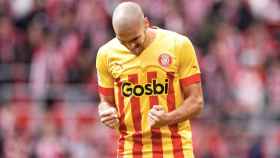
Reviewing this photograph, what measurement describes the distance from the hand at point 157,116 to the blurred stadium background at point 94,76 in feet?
24.8

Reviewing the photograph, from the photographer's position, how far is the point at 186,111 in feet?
28.4

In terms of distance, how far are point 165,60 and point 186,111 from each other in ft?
1.26

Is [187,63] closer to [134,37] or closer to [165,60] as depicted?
[165,60]

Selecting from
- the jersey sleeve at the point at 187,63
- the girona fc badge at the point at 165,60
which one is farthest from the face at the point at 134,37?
the jersey sleeve at the point at 187,63

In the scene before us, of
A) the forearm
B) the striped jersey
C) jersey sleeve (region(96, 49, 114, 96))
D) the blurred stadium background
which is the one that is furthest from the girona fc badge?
the blurred stadium background

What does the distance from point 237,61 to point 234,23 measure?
5.77 ft

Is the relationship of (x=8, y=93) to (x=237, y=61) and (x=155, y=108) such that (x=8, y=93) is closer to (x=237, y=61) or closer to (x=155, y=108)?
(x=237, y=61)

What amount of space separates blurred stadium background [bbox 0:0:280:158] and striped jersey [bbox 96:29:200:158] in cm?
726

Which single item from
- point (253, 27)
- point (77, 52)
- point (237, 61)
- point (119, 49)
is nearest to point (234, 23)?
point (253, 27)

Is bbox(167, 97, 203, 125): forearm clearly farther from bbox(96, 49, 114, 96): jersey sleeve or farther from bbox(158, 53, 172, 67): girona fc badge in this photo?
bbox(96, 49, 114, 96): jersey sleeve

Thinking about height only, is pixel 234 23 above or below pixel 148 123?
above

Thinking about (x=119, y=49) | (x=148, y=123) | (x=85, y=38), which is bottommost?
(x=148, y=123)

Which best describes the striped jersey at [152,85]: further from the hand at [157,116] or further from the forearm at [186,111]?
the hand at [157,116]

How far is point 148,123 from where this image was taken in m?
8.72
